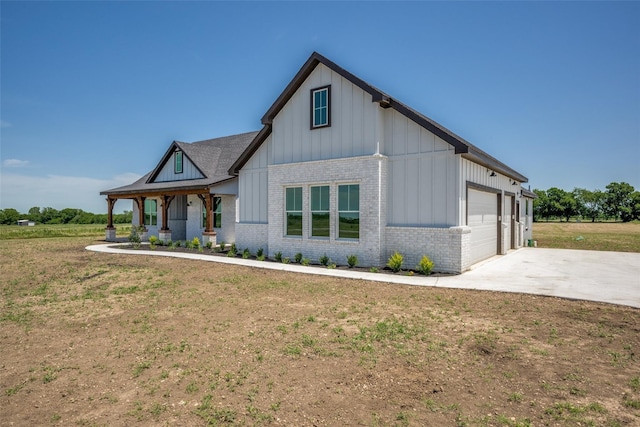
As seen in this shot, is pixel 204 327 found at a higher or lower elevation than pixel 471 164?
lower

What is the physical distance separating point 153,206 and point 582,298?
84.9 ft

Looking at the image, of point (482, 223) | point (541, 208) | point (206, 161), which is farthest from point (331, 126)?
point (541, 208)

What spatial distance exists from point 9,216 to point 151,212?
46.3m

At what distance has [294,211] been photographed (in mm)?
15344

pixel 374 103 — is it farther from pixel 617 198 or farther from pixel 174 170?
pixel 617 198

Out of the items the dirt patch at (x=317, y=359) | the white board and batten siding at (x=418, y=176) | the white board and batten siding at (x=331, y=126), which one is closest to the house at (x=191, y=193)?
the white board and batten siding at (x=331, y=126)

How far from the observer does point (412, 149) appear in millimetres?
12531

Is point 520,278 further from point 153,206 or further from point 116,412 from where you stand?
point 153,206

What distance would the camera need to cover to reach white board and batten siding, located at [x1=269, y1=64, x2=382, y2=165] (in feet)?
42.8

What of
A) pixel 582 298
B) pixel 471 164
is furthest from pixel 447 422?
pixel 471 164

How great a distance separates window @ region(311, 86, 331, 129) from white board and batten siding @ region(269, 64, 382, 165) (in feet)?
0.54

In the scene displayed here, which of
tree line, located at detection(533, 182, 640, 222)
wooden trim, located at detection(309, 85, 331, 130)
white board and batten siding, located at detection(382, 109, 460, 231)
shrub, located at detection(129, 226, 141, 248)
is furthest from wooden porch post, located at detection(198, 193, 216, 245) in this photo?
tree line, located at detection(533, 182, 640, 222)

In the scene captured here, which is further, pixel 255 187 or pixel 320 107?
pixel 255 187

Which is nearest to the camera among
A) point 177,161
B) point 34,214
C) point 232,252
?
point 232,252
